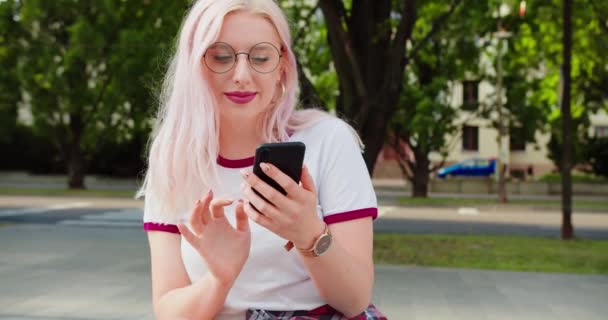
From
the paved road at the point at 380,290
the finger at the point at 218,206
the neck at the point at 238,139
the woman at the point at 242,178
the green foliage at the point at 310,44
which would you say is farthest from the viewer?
the green foliage at the point at 310,44

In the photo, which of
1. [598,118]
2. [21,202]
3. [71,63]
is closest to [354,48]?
[21,202]

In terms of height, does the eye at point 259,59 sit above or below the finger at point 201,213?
above

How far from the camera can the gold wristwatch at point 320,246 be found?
5.58ft

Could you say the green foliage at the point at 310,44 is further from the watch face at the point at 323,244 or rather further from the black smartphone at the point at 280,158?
the black smartphone at the point at 280,158

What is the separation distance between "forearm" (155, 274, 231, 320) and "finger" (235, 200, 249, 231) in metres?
0.20

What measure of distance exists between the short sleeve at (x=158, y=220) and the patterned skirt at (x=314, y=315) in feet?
1.15

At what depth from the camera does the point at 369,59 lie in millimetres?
10625

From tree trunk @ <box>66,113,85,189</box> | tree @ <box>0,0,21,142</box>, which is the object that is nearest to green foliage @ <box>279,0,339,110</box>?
tree trunk @ <box>66,113,85,189</box>

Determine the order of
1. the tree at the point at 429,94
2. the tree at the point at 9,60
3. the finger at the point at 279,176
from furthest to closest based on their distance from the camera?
1. the tree at the point at 9,60
2. the tree at the point at 429,94
3. the finger at the point at 279,176

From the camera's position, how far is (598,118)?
1742 inches

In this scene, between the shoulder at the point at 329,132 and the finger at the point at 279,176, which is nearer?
the finger at the point at 279,176

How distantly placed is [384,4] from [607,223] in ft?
31.9

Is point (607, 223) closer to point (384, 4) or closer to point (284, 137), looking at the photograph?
point (384, 4)

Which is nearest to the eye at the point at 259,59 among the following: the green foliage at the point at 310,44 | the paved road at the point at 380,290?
the paved road at the point at 380,290
